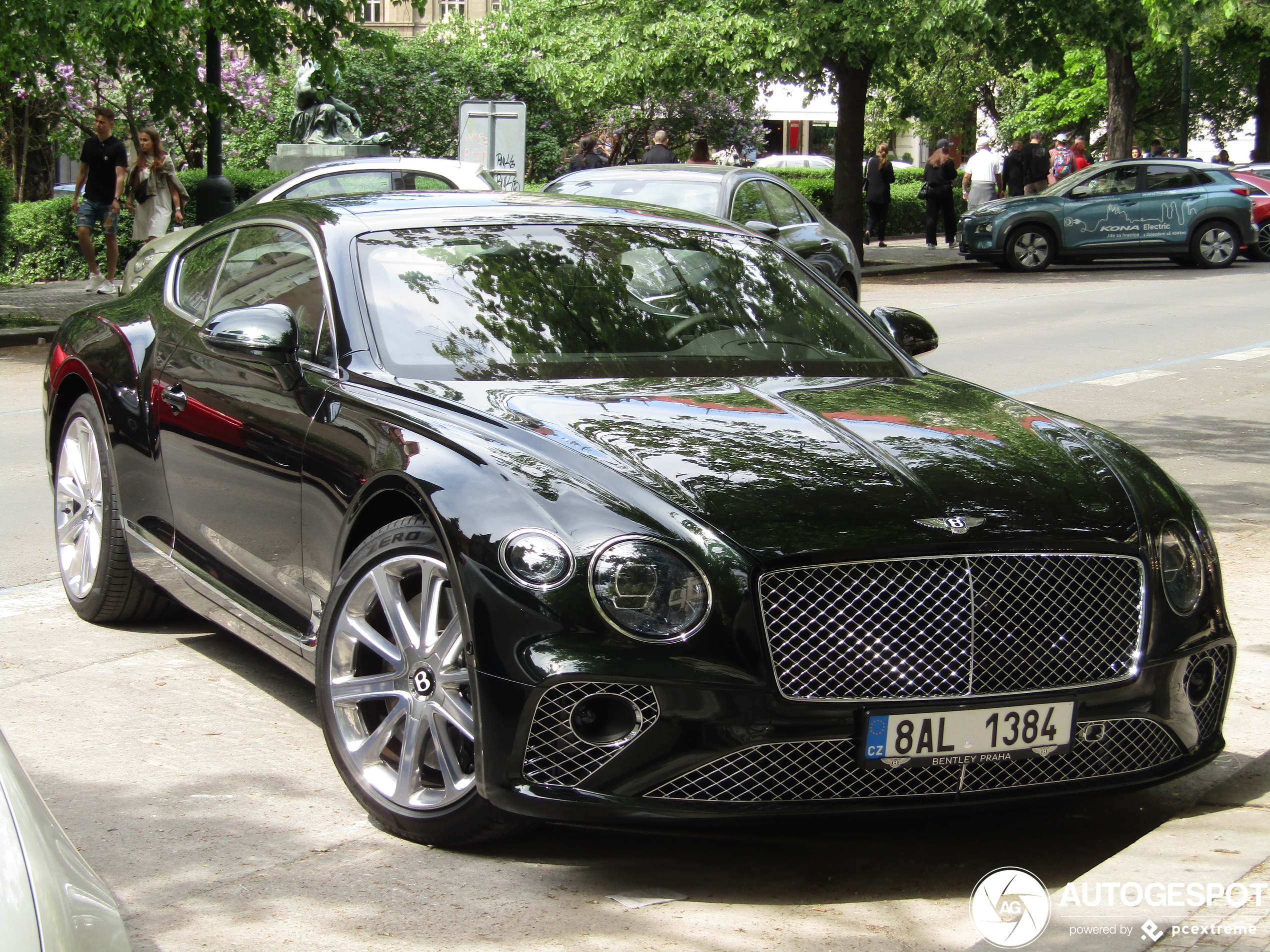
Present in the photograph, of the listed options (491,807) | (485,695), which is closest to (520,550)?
(485,695)

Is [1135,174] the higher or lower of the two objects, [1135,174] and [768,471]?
the higher

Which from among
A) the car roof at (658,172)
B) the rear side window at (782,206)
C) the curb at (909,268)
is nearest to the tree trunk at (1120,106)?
the curb at (909,268)

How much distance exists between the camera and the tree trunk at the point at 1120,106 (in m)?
33.3

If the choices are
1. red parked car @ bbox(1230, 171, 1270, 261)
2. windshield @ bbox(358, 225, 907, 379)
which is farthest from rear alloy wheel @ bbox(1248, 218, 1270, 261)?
windshield @ bbox(358, 225, 907, 379)

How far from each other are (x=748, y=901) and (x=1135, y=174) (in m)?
24.2

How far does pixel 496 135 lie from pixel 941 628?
58.5ft

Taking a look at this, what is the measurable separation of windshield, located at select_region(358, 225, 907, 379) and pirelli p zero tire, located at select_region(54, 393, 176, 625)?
1.56 metres

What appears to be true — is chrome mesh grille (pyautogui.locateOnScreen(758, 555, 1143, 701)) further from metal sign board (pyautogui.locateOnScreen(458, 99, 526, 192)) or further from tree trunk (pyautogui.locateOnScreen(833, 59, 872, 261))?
tree trunk (pyautogui.locateOnScreen(833, 59, 872, 261))

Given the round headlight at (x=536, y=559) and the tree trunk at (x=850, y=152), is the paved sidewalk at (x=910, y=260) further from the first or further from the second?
the round headlight at (x=536, y=559)

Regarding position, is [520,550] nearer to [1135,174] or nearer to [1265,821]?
[1265,821]

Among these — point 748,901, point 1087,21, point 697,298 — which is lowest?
point 748,901

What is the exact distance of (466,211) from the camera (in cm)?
514

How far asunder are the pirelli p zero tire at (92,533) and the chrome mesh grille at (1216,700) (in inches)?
140

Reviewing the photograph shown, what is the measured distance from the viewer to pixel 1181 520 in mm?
4129
